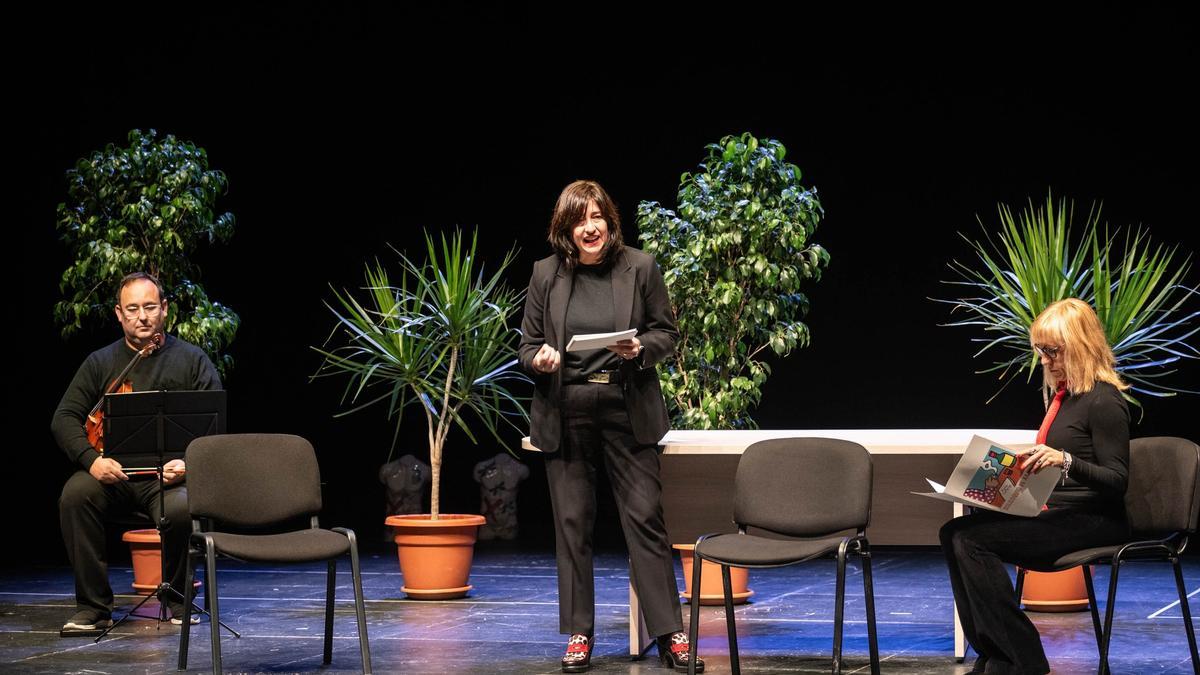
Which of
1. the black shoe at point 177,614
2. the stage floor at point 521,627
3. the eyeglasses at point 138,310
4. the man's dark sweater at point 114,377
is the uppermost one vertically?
the eyeglasses at point 138,310

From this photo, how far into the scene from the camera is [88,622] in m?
4.89

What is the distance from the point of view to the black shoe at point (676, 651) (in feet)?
13.4

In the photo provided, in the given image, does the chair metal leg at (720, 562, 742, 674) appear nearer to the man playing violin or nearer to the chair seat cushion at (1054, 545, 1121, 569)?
the chair seat cushion at (1054, 545, 1121, 569)

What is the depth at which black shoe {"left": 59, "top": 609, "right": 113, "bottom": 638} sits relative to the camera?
4.84 meters

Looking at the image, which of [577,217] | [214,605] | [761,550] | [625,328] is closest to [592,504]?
[625,328]

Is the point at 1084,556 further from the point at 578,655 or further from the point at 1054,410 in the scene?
the point at 578,655

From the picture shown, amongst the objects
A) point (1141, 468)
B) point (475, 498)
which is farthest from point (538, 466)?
point (1141, 468)

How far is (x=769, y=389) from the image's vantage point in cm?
798

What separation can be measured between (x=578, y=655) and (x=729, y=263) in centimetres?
226

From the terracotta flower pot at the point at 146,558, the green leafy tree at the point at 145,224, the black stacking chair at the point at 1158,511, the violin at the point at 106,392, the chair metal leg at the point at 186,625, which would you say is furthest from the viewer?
the green leafy tree at the point at 145,224

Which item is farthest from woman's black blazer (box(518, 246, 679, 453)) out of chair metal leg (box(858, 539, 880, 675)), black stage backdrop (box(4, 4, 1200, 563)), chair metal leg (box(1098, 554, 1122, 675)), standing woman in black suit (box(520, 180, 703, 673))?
black stage backdrop (box(4, 4, 1200, 563))

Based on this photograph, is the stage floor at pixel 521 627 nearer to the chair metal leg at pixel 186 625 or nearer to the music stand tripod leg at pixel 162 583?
the music stand tripod leg at pixel 162 583

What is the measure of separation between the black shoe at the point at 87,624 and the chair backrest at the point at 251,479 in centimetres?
106

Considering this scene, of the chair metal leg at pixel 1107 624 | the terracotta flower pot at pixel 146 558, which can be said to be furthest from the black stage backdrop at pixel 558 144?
the chair metal leg at pixel 1107 624
